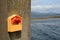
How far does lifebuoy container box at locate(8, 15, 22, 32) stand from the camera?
671mm

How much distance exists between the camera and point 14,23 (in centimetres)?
68

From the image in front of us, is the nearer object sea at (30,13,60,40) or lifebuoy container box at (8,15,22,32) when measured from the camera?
lifebuoy container box at (8,15,22,32)

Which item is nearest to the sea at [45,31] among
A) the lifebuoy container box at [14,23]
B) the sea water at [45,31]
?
the sea water at [45,31]

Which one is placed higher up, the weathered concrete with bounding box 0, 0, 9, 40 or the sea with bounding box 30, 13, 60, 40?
the weathered concrete with bounding box 0, 0, 9, 40

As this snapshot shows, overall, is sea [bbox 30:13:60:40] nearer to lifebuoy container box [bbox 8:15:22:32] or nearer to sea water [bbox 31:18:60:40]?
sea water [bbox 31:18:60:40]

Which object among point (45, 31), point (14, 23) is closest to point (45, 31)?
point (45, 31)

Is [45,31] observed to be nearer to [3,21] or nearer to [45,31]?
[45,31]

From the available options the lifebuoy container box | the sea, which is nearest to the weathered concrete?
the lifebuoy container box

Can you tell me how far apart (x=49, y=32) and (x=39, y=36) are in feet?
1.08

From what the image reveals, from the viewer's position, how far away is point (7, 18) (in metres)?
0.66

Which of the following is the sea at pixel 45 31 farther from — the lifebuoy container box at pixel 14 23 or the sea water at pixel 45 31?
the lifebuoy container box at pixel 14 23

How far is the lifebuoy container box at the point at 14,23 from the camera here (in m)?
0.67

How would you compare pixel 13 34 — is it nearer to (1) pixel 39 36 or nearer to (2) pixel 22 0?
(2) pixel 22 0

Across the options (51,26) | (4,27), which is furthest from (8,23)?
(51,26)
